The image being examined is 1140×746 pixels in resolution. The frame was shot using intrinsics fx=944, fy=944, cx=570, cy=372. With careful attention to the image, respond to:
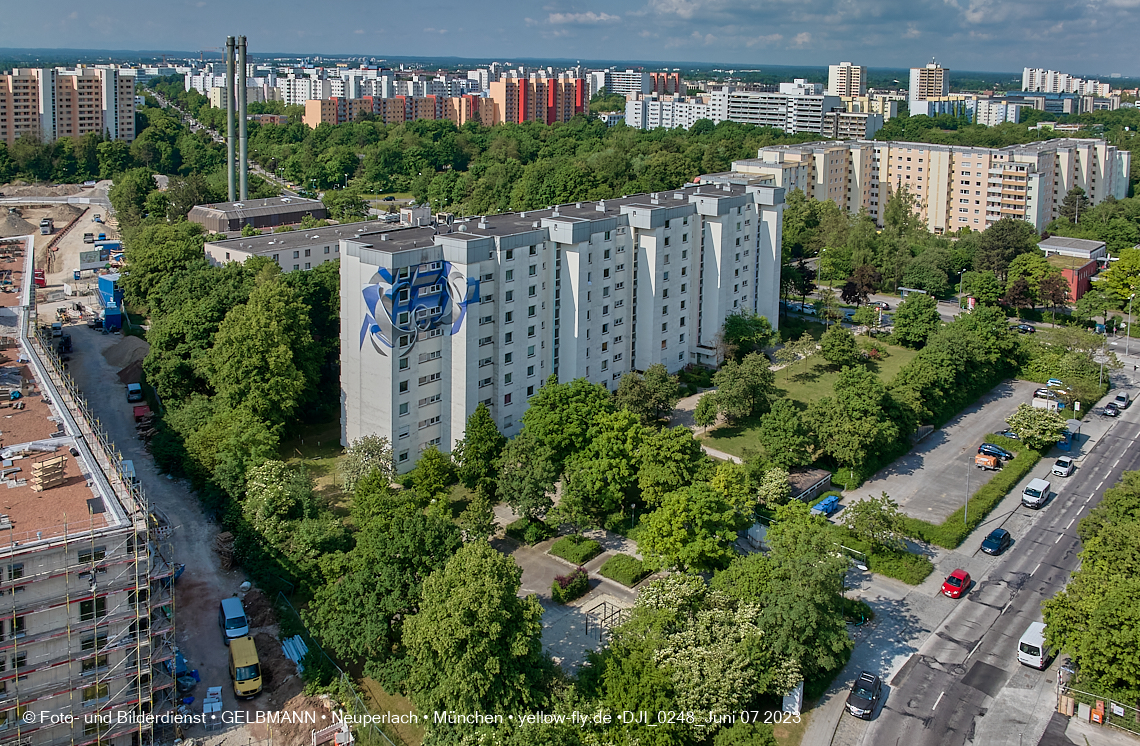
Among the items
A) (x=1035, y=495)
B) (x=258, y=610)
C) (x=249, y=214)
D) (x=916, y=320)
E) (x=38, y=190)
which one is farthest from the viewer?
(x=38, y=190)

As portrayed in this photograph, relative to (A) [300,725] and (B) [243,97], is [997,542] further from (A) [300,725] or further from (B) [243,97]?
(B) [243,97]

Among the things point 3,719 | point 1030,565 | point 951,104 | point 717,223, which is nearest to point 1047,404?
point 1030,565

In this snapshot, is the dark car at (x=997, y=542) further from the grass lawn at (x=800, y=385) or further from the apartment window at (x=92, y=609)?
the apartment window at (x=92, y=609)

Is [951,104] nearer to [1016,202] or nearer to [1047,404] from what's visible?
[1016,202]

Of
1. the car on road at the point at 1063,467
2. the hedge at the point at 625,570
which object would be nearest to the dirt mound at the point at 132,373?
the hedge at the point at 625,570

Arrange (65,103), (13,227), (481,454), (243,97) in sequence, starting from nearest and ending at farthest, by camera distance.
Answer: (481,454) < (13,227) < (243,97) < (65,103)

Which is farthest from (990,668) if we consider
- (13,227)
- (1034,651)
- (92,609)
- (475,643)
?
(13,227)
